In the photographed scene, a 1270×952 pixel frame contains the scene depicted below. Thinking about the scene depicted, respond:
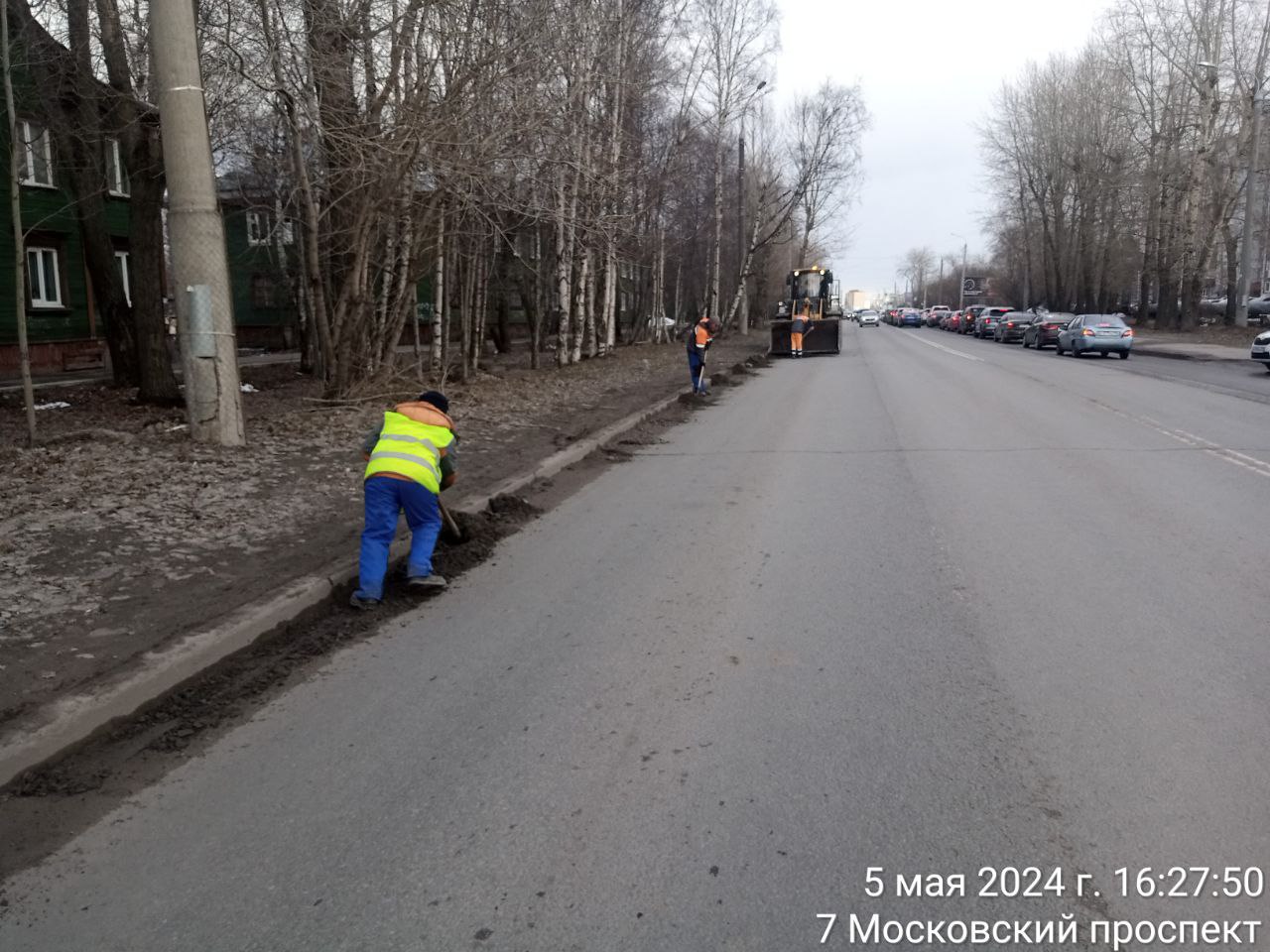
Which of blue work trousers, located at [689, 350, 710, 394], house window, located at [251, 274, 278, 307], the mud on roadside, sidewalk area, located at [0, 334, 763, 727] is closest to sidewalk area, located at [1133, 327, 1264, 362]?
blue work trousers, located at [689, 350, 710, 394]

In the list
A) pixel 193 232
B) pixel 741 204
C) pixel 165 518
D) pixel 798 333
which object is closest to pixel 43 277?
pixel 193 232

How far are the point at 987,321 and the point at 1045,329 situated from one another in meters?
14.6

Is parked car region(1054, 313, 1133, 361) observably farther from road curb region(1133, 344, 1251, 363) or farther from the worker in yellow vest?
the worker in yellow vest

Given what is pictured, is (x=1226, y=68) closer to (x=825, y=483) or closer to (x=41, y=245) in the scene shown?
(x=825, y=483)

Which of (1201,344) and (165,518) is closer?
(165,518)

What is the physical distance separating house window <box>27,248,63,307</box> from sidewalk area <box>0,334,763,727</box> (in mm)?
11892

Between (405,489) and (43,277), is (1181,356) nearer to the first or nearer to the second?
(405,489)

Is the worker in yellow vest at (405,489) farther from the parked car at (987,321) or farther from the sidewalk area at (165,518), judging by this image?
the parked car at (987,321)

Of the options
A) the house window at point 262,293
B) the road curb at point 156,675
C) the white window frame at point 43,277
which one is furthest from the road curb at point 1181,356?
the white window frame at point 43,277

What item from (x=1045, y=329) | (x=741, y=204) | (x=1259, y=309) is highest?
(x=741, y=204)

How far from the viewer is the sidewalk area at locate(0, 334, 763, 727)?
4.89 metres

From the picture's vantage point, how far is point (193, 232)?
9273 mm

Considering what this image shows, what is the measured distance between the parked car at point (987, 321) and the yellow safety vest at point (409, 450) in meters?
49.1

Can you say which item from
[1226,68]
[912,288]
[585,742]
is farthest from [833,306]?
[912,288]
